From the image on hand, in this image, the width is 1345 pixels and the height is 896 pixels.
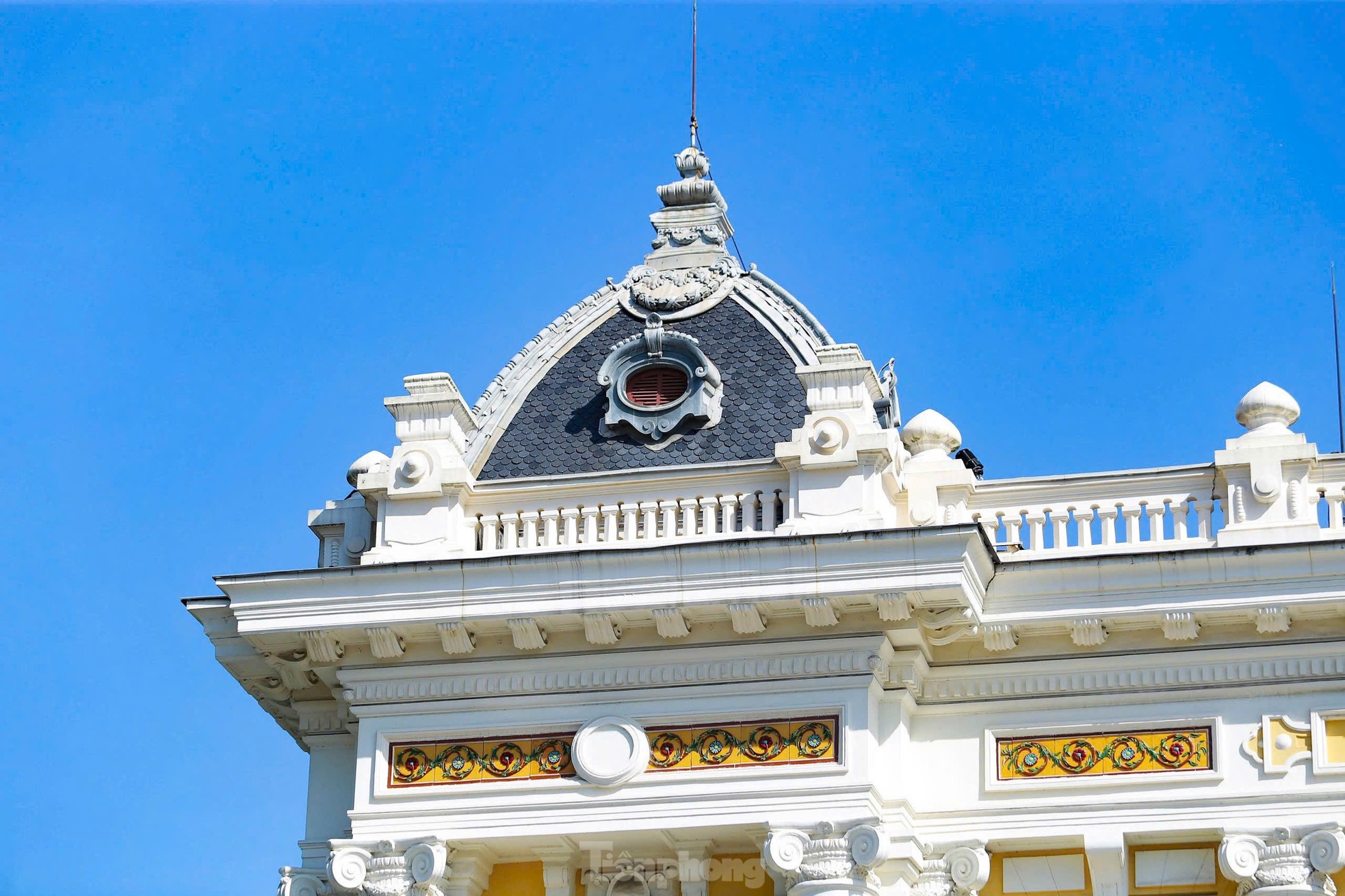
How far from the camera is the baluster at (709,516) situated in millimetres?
22328

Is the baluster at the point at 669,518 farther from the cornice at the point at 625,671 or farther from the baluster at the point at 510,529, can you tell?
the baluster at the point at 510,529

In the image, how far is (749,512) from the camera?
73.2 feet

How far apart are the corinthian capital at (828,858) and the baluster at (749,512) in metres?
2.56

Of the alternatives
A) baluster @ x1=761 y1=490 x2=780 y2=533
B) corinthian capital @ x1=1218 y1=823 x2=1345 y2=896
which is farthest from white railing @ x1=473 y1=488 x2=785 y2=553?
corinthian capital @ x1=1218 y1=823 x2=1345 y2=896

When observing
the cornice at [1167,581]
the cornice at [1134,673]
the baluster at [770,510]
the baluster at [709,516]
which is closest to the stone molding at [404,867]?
the baluster at [709,516]

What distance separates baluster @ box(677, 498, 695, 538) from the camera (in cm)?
2234

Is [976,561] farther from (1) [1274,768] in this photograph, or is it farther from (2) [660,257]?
(2) [660,257]

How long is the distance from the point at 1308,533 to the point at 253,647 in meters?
8.42

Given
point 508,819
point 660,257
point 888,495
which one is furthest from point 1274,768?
point 660,257

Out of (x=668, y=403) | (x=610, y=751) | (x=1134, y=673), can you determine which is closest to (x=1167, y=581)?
(x=1134, y=673)

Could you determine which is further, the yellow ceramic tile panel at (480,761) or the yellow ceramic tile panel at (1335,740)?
the yellow ceramic tile panel at (480,761)

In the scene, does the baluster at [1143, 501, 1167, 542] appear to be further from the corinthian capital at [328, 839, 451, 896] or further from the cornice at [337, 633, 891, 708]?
the corinthian capital at [328, 839, 451, 896]

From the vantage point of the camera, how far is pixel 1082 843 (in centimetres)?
2120

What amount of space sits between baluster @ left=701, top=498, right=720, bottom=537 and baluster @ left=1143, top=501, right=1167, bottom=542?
3.38 meters
